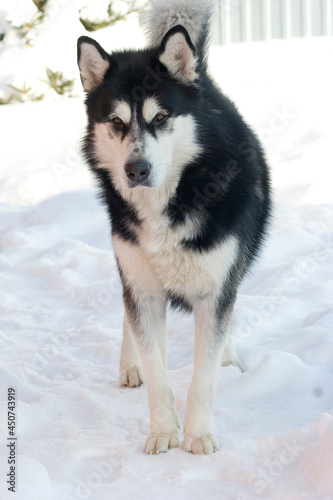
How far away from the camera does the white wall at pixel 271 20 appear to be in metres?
8.81

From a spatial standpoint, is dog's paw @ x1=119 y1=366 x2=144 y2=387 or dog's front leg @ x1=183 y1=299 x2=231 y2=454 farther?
dog's paw @ x1=119 y1=366 x2=144 y2=387

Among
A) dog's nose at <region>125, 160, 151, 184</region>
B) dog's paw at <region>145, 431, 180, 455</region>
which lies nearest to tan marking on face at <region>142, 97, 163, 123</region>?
dog's nose at <region>125, 160, 151, 184</region>

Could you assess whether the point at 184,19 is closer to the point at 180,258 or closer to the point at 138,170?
the point at 138,170

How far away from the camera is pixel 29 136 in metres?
7.61

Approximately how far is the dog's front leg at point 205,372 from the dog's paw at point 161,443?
0.04 metres

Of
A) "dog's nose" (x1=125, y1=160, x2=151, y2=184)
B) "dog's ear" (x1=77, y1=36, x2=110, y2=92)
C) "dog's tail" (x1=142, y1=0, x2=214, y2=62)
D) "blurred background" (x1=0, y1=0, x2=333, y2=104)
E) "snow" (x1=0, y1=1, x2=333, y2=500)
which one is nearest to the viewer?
"snow" (x1=0, y1=1, x2=333, y2=500)

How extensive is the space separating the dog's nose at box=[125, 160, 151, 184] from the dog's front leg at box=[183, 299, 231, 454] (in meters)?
0.52

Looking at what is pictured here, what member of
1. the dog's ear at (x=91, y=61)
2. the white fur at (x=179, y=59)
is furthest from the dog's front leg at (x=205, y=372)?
the dog's ear at (x=91, y=61)

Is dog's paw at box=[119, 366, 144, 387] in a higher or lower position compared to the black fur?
lower

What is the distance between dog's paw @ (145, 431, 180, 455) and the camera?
241 cm

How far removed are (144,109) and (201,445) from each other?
1.19m

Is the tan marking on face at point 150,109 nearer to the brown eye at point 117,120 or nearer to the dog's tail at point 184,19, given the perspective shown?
the brown eye at point 117,120

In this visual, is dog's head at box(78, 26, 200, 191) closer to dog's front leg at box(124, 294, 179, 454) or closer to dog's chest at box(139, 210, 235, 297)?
dog's chest at box(139, 210, 235, 297)

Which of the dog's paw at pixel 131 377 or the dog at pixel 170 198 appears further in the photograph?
the dog's paw at pixel 131 377
